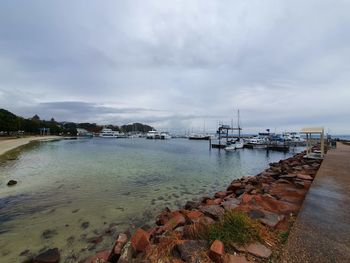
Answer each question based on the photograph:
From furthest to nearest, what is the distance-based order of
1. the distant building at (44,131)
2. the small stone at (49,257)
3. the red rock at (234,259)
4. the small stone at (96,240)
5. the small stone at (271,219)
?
the distant building at (44,131) < the small stone at (96,240) < the small stone at (49,257) < the small stone at (271,219) < the red rock at (234,259)

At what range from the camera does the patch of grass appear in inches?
133

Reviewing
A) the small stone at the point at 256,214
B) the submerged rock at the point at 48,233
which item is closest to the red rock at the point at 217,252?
the small stone at the point at 256,214

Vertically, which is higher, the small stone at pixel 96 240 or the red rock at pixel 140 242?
the red rock at pixel 140 242

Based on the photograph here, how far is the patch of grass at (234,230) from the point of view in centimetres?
337

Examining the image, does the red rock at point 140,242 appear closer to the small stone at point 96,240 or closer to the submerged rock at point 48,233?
the small stone at point 96,240

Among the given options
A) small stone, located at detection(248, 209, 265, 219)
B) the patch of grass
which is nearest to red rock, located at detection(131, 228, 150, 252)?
the patch of grass

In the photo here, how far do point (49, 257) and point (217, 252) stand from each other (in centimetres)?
439

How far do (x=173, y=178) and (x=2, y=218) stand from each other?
9.77 metres

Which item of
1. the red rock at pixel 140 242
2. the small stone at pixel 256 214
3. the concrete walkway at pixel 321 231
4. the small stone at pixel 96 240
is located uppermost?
the concrete walkway at pixel 321 231

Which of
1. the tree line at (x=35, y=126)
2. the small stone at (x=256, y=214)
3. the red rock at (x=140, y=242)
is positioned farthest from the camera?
the tree line at (x=35, y=126)

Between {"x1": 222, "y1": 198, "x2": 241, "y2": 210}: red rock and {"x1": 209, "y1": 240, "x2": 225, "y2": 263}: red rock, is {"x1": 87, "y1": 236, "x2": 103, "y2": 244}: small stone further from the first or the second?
{"x1": 209, "y1": 240, "x2": 225, "y2": 263}: red rock

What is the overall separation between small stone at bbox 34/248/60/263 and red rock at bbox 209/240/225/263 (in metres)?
4.18

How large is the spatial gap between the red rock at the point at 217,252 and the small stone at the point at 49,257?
418 cm

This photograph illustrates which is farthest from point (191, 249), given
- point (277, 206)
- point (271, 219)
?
point (277, 206)
